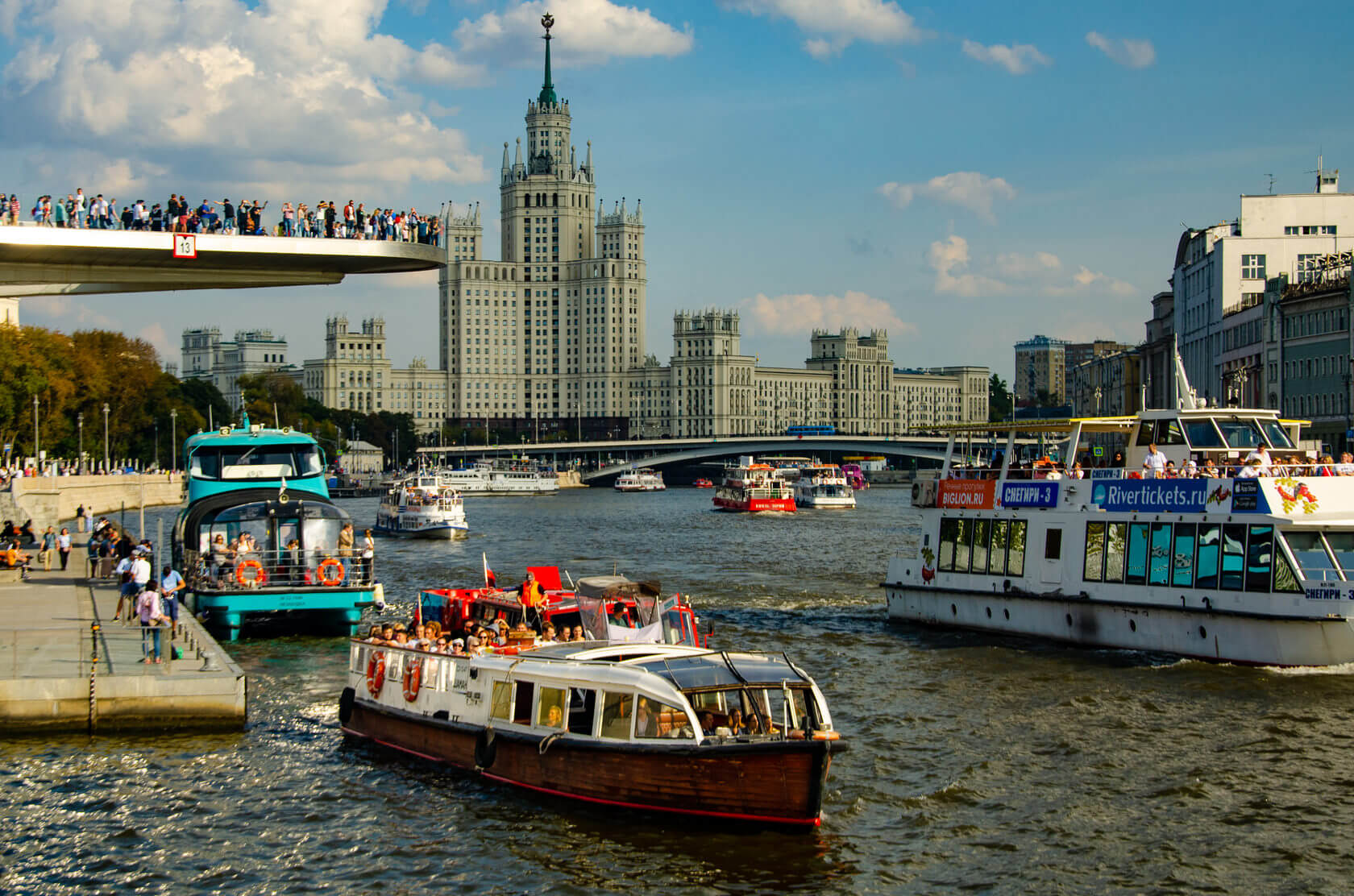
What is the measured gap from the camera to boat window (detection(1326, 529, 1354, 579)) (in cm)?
2923

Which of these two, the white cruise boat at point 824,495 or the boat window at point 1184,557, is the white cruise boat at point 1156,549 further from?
the white cruise boat at point 824,495

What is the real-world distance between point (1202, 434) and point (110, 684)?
24.8 metres

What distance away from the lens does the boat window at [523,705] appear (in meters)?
22.2

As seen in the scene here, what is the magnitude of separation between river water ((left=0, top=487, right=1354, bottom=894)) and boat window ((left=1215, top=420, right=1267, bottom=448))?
229 inches

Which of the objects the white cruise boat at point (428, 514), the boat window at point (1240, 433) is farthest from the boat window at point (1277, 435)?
the white cruise boat at point (428, 514)

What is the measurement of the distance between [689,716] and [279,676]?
50.8 feet

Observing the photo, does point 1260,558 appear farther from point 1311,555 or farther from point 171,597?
point 171,597

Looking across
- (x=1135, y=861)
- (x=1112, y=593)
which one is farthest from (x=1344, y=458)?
(x=1135, y=861)

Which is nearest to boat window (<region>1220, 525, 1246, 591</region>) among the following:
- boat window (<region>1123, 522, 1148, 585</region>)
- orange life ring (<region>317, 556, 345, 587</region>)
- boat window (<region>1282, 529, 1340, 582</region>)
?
boat window (<region>1282, 529, 1340, 582</region>)

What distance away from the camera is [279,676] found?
3195 cm

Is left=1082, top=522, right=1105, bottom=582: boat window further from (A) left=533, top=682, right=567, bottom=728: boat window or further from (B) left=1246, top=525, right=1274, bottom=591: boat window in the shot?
(A) left=533, top=682, right=567, bottom=728: boat window

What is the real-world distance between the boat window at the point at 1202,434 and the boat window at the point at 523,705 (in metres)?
19.0

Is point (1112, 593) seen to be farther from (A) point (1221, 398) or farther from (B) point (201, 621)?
(A) point (1221, 398)

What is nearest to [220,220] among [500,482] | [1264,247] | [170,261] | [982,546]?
[170,261]
